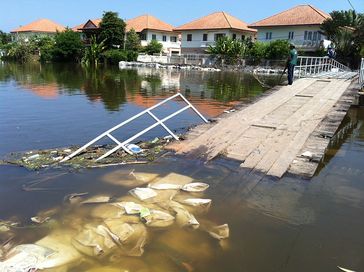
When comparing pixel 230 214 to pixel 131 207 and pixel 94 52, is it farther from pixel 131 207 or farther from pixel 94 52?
pixel 94 52

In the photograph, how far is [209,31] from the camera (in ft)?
169

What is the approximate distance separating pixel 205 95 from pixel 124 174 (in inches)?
537

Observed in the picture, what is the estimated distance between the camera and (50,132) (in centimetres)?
1039

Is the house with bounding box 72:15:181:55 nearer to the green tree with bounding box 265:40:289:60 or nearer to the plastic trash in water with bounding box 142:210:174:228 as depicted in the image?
the green tree with bounding box 265:40:289:60

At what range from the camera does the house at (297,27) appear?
140 ft

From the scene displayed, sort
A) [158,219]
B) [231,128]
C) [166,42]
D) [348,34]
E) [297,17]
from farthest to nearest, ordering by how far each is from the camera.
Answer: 1. [166,42]
2. [297,17]
3. [348,34]
4. [231,128]
5. [158,219]

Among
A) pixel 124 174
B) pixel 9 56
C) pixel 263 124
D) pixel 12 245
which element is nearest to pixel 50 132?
pixel 124 174

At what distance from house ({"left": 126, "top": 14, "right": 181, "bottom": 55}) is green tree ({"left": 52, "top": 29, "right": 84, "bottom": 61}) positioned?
7.56 metres

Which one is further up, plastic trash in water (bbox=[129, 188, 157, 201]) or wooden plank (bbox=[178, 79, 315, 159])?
wooden plank (bbox=[178, 79, 315, 159])

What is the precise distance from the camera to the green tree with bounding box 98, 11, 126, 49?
47781 mm

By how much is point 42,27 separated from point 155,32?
27.3m

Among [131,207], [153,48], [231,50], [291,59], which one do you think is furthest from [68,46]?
[131,207]

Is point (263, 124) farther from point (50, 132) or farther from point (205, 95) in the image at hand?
point (205, 95)

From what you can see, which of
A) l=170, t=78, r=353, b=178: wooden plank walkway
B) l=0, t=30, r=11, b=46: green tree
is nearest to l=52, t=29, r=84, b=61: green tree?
l=0, t=30, r=11, b=46: green tree
